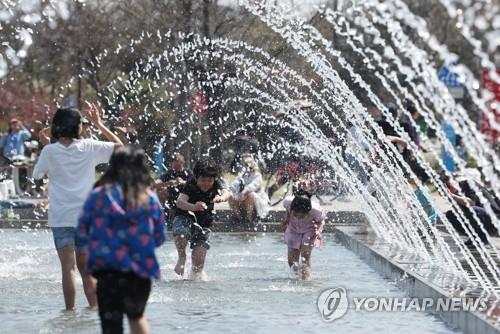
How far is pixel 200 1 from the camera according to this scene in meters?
24.2

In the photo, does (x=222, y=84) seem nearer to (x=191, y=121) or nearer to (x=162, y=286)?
(x=191, y=121)

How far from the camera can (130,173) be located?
6496 millimetres

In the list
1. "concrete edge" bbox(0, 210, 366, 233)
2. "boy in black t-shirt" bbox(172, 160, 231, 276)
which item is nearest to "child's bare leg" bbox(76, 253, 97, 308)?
"boy in black t-shirt" bbox(172, 160, 231, 276)

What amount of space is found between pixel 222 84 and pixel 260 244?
625cm

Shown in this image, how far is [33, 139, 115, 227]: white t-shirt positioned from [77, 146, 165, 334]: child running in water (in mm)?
2255

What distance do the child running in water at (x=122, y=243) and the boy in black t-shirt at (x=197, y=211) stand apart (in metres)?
4.55

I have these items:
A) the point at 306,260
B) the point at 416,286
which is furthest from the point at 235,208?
the point at 416,286

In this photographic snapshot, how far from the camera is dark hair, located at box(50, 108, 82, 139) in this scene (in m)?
8.72

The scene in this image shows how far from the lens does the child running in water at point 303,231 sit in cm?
1172

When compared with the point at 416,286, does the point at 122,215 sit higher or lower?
higher

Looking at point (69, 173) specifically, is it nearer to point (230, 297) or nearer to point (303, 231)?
point (230, 297)

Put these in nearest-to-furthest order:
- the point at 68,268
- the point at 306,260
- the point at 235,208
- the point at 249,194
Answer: the point at 68,268 < the point at 306,260 < the point at 249,194 < the point at 235,208

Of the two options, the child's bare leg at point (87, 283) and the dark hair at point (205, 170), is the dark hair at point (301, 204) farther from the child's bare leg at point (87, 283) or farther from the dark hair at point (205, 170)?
the child's bare leg at point (87, 283)

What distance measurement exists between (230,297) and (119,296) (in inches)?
145
